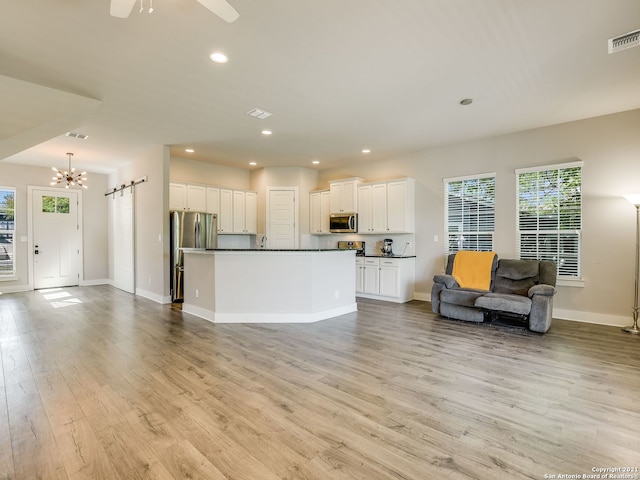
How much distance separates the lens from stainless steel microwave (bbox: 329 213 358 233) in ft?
23.4

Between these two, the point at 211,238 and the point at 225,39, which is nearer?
the point at 225,39

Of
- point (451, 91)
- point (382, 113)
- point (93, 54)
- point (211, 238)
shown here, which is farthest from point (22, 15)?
point (211, 238)

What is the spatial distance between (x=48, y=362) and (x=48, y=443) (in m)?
1.68

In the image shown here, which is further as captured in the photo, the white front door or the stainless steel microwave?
the white front door

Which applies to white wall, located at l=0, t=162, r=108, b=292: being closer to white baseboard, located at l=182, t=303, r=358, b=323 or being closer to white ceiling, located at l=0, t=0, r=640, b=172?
white ceiling, located at l=0, t=0, r=640, b=172

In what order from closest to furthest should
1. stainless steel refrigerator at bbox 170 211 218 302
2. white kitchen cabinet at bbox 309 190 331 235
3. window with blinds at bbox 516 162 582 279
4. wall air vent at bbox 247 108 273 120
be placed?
wall air vent at bbox 247 108 273 120 < window with blinds at bbox 516 162 582 279 < stainless steel refrigerator at bbox 170 211 218 302 < white kitchen cabinet at bbox 309 190 331 235

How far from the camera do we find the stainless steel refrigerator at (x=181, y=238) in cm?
606

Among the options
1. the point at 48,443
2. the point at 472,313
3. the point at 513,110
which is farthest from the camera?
the point at 472,313

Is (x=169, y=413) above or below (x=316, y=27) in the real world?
below

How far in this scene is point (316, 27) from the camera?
2707 millimetres

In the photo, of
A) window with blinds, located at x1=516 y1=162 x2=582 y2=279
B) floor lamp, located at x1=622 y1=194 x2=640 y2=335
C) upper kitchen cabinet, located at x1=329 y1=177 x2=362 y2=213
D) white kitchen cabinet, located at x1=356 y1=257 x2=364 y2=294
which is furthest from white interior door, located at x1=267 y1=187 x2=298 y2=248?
floor lamp, located at x1=622 y1=194 x2=640 y2=335

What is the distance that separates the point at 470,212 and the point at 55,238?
9.54 metres

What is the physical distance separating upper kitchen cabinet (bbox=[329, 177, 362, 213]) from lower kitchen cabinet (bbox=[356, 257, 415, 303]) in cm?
124

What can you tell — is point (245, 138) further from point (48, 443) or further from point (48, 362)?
point (48, 443)
